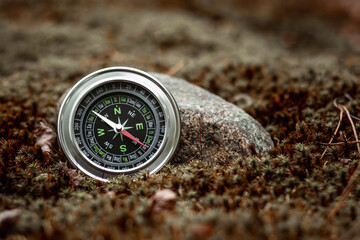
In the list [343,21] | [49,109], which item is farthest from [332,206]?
[343,21]

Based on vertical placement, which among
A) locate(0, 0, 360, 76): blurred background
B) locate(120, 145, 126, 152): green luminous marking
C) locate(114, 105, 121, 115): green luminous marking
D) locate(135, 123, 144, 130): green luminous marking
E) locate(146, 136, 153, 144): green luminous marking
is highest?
locate(0, 0, 360, 76): blurred background

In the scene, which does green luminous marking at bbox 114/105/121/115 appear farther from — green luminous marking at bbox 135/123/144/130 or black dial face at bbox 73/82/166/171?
green luminous marking at bbox 135/123/144/130

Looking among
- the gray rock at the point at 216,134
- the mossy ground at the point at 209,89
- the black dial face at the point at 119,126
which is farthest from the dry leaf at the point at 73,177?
the gray rock at the point at 216,134

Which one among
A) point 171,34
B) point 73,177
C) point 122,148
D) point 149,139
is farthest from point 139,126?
point 171,34

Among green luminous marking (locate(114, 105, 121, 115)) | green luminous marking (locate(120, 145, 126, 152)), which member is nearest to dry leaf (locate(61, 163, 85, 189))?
green luminous marking (locate(120, 145, 126, 152))

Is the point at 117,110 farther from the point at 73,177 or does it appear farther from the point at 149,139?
the point at 73,177
